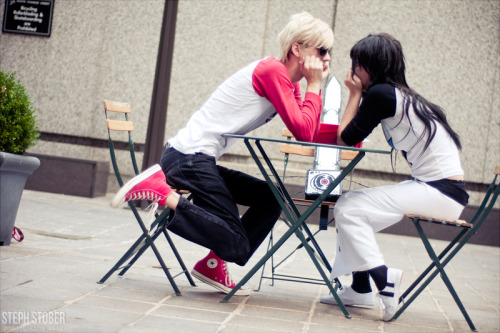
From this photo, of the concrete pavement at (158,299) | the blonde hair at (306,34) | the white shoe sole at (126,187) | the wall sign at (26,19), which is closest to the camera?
the concrete pavement at (158,299)

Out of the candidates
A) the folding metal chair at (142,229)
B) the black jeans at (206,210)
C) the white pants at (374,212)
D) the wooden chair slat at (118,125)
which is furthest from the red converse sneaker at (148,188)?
the white pants at (374,212)

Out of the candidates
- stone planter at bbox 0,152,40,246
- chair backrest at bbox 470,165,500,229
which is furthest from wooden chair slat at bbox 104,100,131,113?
chair backrest at bbox 470,165,500,229

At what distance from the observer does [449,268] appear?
558cm

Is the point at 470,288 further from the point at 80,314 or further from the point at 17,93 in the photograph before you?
the point at 17,93

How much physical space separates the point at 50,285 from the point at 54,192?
5.17 m

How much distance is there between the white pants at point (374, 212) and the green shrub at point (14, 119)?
86.6 inches

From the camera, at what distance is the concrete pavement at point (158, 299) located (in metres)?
2.66

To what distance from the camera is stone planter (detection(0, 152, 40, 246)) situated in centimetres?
415

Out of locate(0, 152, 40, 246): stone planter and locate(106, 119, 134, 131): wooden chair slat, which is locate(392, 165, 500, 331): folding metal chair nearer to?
locate(106, 119, 134, 131): wooden chair slat

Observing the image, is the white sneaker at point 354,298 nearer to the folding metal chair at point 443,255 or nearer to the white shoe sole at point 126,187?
the folding metal chair at point 443,255

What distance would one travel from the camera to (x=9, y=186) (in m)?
4.23

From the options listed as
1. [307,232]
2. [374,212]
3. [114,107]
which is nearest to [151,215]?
[114,107]

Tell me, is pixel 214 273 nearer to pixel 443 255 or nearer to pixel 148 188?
pixel 148 188

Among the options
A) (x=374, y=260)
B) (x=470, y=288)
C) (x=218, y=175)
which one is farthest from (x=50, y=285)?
(x=470, y=288)
